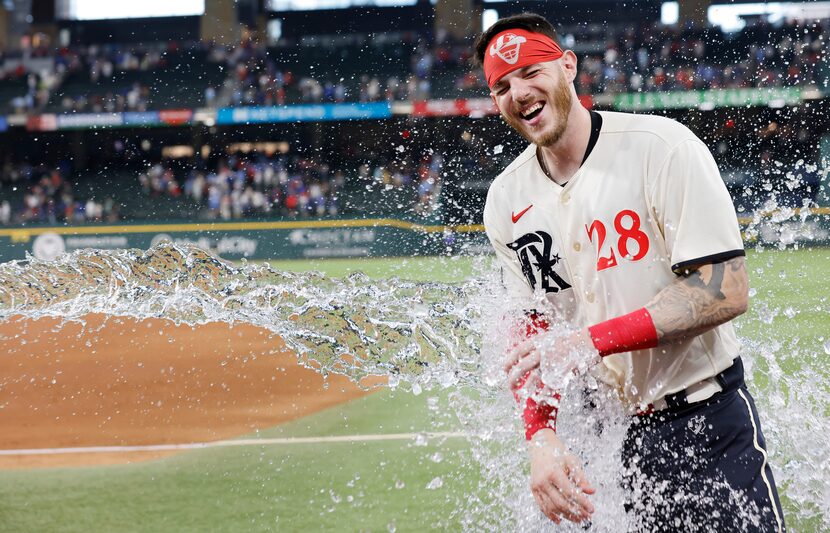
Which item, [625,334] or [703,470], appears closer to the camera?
[625,334]

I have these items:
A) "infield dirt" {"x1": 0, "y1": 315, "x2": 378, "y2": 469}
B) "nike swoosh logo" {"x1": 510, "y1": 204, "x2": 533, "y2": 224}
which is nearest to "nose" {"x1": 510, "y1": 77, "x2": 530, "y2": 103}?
"nike swoosh logo" {"x1": 510, "y1": 204, "x2": 533, "y2": 224}

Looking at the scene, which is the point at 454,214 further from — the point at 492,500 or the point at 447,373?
the point at 492,500

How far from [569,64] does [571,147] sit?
0.29 meters

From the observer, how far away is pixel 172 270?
863cm

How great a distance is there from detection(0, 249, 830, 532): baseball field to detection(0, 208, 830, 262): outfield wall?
33.0ft

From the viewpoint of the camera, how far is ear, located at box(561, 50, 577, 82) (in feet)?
7.78

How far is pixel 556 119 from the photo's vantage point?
2238 mm

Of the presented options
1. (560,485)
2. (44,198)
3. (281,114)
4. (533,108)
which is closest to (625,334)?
(560,485)

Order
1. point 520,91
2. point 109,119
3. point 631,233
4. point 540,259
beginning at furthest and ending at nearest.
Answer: point 109,119 < point 540,259 < point 520,91 < point 631,233

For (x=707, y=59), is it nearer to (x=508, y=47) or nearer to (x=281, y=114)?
(x=281, y=114)

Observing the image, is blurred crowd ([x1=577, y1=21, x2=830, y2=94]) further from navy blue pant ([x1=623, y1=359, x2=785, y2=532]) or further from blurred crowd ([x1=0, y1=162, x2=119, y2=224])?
navy blue pant ([x1=623, y1=359, x2=785, y2=532])

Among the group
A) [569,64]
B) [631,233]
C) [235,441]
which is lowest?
[235,441]

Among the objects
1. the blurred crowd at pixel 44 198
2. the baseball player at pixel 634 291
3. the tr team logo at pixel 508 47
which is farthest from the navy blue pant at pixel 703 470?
the blurred crowd at pixel 44 198

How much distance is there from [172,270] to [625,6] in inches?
1003
